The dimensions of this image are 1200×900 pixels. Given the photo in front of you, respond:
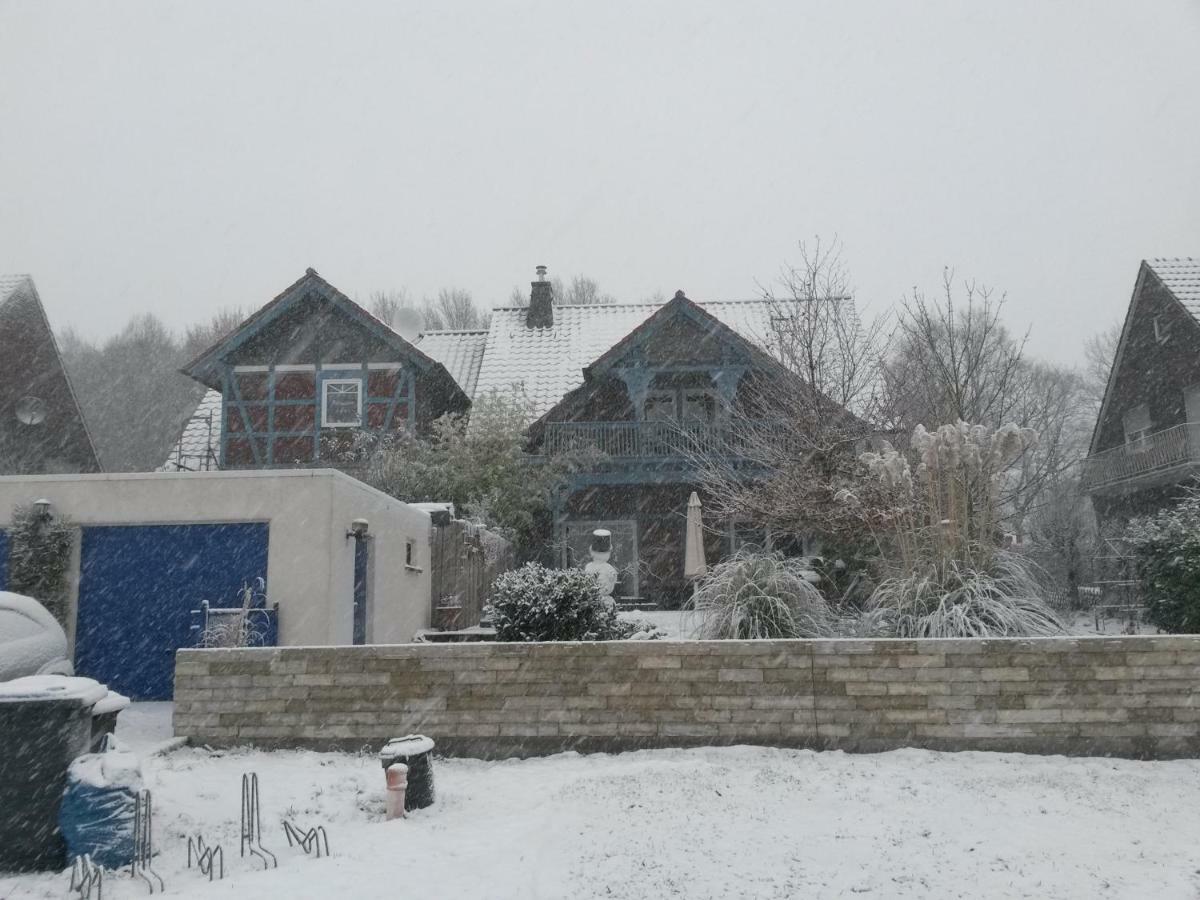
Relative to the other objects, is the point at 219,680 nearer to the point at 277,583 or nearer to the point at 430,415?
the point at 277,583

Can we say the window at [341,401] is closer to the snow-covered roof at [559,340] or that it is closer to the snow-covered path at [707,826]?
the snow-covered roof at [559,340]

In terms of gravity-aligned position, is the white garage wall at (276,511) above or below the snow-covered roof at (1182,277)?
below

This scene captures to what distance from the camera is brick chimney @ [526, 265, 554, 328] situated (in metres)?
22.8

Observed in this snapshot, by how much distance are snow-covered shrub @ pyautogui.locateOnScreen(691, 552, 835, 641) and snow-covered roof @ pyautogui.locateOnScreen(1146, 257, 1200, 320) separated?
13.8 meters

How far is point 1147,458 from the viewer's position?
64.1 ft

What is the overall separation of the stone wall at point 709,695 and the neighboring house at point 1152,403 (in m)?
12.9

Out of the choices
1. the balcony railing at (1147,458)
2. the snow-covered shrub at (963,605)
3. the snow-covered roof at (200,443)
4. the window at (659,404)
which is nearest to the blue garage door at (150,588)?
the snow-covered shrub at (963,605)

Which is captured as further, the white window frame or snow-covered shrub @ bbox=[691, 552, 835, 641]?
the white window frame

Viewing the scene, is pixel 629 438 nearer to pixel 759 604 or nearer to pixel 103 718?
pixel 759 604

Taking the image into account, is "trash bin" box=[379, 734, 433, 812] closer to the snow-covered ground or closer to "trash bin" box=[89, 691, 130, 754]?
the snow-covered ground

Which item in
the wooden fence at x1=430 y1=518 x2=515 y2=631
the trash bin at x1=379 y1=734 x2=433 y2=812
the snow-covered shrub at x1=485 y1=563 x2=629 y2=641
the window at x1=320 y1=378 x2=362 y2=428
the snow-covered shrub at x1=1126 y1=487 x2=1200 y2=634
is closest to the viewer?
the trash bin at x1=379 y1=734 x2=433 y2=812

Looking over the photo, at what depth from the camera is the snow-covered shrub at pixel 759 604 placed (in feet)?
25.7

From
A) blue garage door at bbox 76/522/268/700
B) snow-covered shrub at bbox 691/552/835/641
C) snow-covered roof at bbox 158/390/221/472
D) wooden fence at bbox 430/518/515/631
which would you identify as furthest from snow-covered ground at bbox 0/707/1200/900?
snow-covered roof at bbox 158/390/221/472

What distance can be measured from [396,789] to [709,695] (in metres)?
2.48
